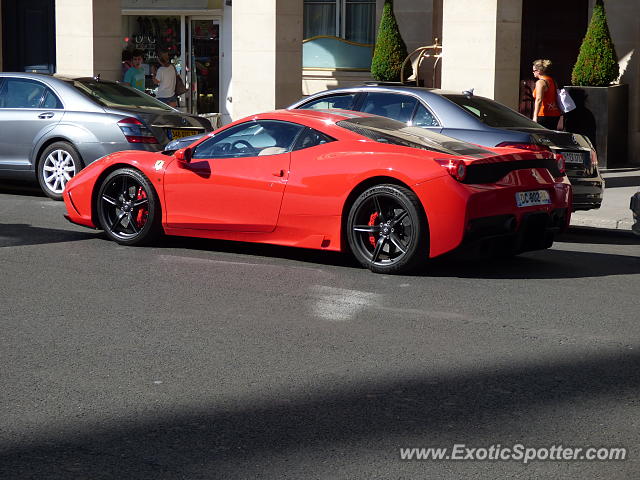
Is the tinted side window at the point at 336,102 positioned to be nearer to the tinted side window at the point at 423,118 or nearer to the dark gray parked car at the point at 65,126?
the tinted side window at the point at 423,118

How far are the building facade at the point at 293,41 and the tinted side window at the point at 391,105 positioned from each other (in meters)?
5.56

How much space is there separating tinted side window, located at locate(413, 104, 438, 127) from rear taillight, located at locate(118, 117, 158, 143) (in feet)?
11.9

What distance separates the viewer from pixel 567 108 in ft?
59.1

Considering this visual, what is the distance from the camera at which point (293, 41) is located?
19391 millimetres

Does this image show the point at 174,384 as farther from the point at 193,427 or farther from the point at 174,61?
the point at 174,61

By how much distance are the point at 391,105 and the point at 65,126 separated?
4.38m

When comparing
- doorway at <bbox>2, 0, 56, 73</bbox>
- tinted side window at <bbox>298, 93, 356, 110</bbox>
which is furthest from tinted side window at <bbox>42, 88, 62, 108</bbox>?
doorway at <bbox>2, 0, 56, 73</bbox>

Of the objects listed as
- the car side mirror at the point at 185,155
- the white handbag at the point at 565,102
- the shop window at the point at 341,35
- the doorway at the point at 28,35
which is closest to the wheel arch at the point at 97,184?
the car side mirror at the point at 185,155

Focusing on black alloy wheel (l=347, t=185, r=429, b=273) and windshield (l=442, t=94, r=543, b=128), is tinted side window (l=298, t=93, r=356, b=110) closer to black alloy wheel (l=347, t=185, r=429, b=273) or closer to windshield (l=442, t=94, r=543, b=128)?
windshield (l=442, t=94, r=543, b=128)

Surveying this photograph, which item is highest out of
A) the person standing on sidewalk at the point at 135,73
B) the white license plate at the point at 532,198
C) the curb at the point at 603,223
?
the person standing on sidewalk at the point at 135,73

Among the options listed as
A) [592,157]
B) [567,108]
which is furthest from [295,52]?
[592,157]

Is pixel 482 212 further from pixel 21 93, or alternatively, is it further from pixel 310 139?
pixel 21 93

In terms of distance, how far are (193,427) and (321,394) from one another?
2.58ft

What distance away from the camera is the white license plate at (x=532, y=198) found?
9.05m
